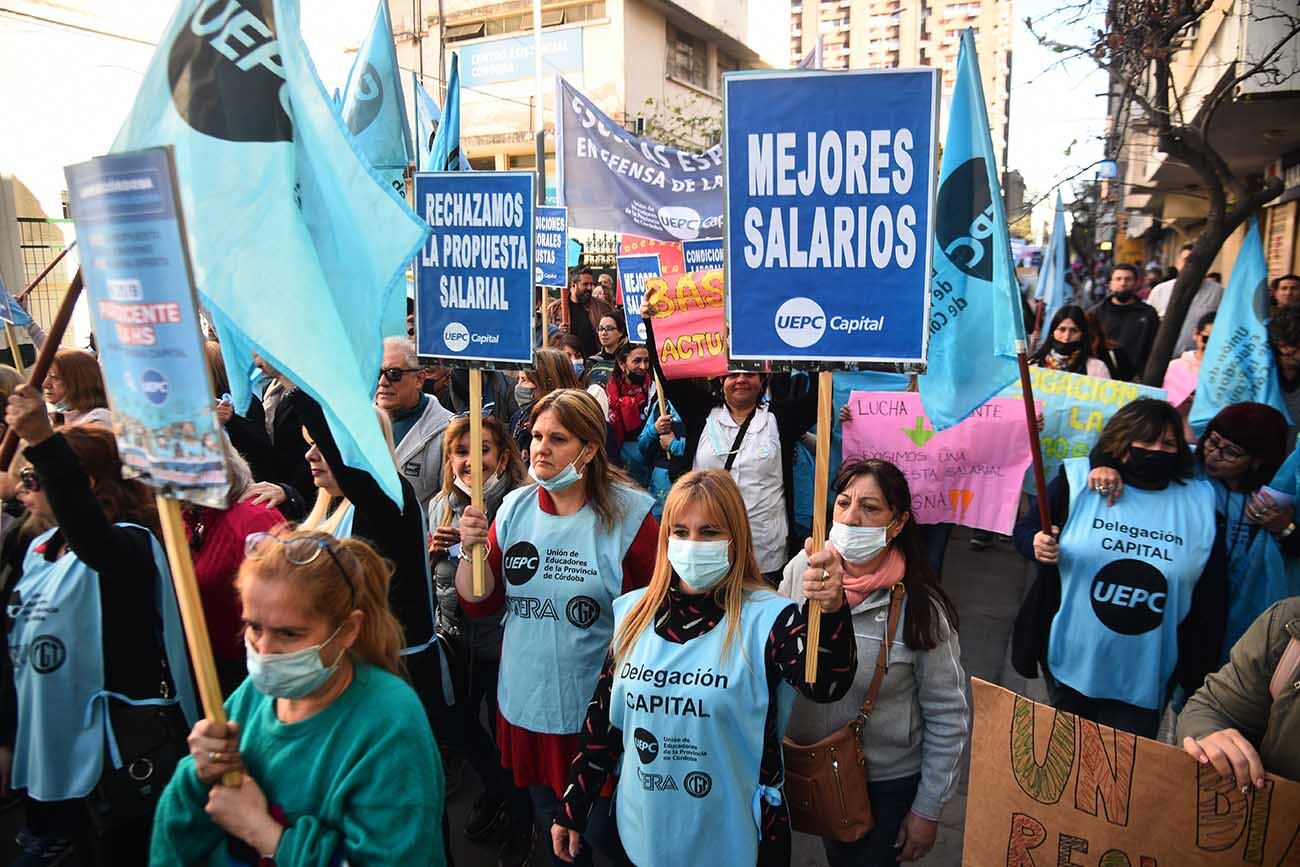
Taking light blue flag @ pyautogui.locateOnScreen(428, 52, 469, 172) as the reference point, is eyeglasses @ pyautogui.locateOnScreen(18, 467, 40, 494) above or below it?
below

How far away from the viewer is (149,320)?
75.6 inches

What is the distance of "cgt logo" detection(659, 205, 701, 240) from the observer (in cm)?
789

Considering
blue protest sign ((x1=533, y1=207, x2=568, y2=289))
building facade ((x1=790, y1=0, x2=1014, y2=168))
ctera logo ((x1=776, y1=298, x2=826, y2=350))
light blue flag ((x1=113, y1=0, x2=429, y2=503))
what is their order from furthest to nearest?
building facade ((x1=790, y1=0, x2=1014, y2=168))
blue protest sign ((x1=533, y1=207, x2=568, y2=289))
ctera logo ((x1=776, y1=298, x2=826, y2=350))
light blue flag ((x1=113, y1=0, x2=429, y2=503))

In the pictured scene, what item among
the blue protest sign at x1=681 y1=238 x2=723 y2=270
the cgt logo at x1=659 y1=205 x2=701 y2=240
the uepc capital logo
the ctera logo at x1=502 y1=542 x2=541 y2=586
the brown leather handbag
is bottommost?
the brown leather handbag

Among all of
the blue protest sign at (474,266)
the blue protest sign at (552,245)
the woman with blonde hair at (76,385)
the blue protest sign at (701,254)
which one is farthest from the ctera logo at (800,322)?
the blue protest sign at (552,245)

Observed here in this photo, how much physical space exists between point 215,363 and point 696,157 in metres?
4.15

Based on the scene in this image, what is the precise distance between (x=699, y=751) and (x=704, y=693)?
0.52 feet

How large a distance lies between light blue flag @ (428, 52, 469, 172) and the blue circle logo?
4.27m

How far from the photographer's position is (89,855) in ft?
9.67

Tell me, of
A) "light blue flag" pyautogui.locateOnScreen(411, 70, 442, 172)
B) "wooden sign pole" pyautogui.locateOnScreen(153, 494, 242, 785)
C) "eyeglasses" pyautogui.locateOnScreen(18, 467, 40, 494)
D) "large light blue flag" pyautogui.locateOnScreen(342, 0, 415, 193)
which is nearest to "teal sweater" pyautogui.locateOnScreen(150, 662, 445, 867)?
"wooden sign pole" pyautogui.locateOnScreen(153, 494, 242, 785)

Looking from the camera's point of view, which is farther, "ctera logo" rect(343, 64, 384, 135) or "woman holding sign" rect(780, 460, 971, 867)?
"ctera logo" rect(343, 64, 384, 135)

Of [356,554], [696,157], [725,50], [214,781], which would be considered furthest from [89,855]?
[725,50]

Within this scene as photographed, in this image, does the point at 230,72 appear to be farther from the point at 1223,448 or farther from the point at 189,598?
the point at 1223,448

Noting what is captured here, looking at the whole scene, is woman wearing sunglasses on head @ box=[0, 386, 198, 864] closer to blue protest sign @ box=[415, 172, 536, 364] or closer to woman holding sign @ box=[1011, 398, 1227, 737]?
blue protest sign @ box=[415, 172, 536, 364]
